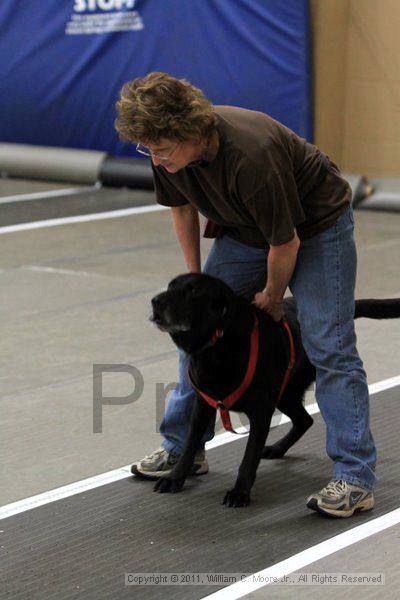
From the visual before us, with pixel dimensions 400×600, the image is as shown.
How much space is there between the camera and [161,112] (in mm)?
3031

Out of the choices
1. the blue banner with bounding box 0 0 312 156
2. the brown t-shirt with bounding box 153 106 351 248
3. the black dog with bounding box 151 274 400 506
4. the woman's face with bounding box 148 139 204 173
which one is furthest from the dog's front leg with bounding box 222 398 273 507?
the blue banner with bounding box 0 0 312 156

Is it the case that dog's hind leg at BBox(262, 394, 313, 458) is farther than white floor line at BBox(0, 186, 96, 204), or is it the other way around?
white floor line at BBox(0, 186, 96, 204)

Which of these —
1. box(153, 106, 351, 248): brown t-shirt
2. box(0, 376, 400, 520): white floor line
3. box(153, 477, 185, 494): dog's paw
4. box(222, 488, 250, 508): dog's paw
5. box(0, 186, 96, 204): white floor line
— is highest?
box(153, 106, 351, 248): brown t-shirt

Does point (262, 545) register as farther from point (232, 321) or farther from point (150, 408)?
point (150, 408)

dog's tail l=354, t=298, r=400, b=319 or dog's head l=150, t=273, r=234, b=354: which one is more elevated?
dog's head l=150, t=273, r=234, b=354

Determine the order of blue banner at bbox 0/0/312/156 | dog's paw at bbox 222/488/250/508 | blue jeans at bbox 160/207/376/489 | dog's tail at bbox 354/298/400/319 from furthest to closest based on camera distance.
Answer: blue banner at bbox 0/0/312/156
dog's tail at bbox 354/298/400/319
dog's paw at bbox 222/488/250/508
blue jeans at bbox 160/207/376/489

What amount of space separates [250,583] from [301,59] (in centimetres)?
800

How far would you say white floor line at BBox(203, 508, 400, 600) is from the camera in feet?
9.57

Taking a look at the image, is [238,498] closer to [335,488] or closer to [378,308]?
[335,488]

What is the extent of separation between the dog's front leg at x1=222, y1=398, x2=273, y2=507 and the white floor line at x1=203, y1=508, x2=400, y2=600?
0.37 metres

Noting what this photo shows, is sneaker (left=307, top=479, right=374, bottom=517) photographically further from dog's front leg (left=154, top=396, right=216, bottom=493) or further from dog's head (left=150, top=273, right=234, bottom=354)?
dog's head (left=150, top=273, right=234, bottom=354)

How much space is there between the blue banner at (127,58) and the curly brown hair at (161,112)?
741 cm

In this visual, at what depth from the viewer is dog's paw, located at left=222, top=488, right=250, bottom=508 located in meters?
3.50

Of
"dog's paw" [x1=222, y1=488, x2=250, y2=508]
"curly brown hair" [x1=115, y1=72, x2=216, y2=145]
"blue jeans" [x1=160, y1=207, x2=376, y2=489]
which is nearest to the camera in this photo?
"curly brown hair" [x1=115, y1=72, x2=216, y2=145]
